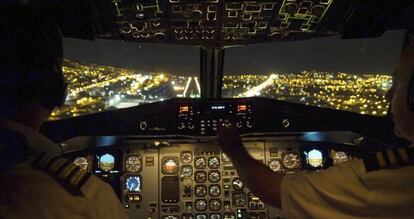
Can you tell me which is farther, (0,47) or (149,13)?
(149,13)

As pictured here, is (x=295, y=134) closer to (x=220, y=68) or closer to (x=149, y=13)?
(x=220, y=68)

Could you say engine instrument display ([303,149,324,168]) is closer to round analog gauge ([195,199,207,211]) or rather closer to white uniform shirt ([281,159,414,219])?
round analog gauge ([195,199,207,211])

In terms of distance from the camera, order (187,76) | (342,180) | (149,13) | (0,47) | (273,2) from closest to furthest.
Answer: (0,47), (342,180), (273,2), (149,13), (187,76)

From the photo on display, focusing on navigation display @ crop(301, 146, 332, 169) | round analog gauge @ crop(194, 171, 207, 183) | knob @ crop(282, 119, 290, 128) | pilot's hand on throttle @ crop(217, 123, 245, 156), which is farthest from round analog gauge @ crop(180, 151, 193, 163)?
pilot's hand on throttle @ crop(217, 123, 245, 156)

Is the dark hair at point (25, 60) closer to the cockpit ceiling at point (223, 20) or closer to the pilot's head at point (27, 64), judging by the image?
the pilot's head at point (27, 64)

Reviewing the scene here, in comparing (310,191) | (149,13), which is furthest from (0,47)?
(149,13)

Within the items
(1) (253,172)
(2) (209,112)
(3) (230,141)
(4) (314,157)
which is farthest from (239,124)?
(1) (253,172)

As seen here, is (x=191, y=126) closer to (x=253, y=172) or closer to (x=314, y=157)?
(x=314, y=157)
